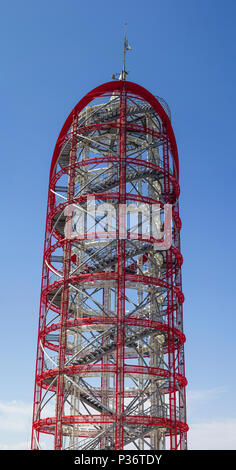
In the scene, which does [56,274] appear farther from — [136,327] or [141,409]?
[141,409]

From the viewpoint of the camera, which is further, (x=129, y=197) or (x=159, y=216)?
(x=159, y=216)

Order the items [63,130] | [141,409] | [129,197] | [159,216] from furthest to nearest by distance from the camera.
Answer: [63,130] → [159,216] → [129,197] → [141,409]

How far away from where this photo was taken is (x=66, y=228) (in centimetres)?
3888

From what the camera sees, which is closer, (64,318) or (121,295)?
(121,295)

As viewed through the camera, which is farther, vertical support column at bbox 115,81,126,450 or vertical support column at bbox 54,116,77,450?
vertical support column at bbox 54,116,77,450

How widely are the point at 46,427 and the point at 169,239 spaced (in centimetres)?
1442

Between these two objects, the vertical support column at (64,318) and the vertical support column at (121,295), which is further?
the vertical support column at (64,318)

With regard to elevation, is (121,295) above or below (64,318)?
above

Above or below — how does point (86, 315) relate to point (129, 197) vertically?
below
